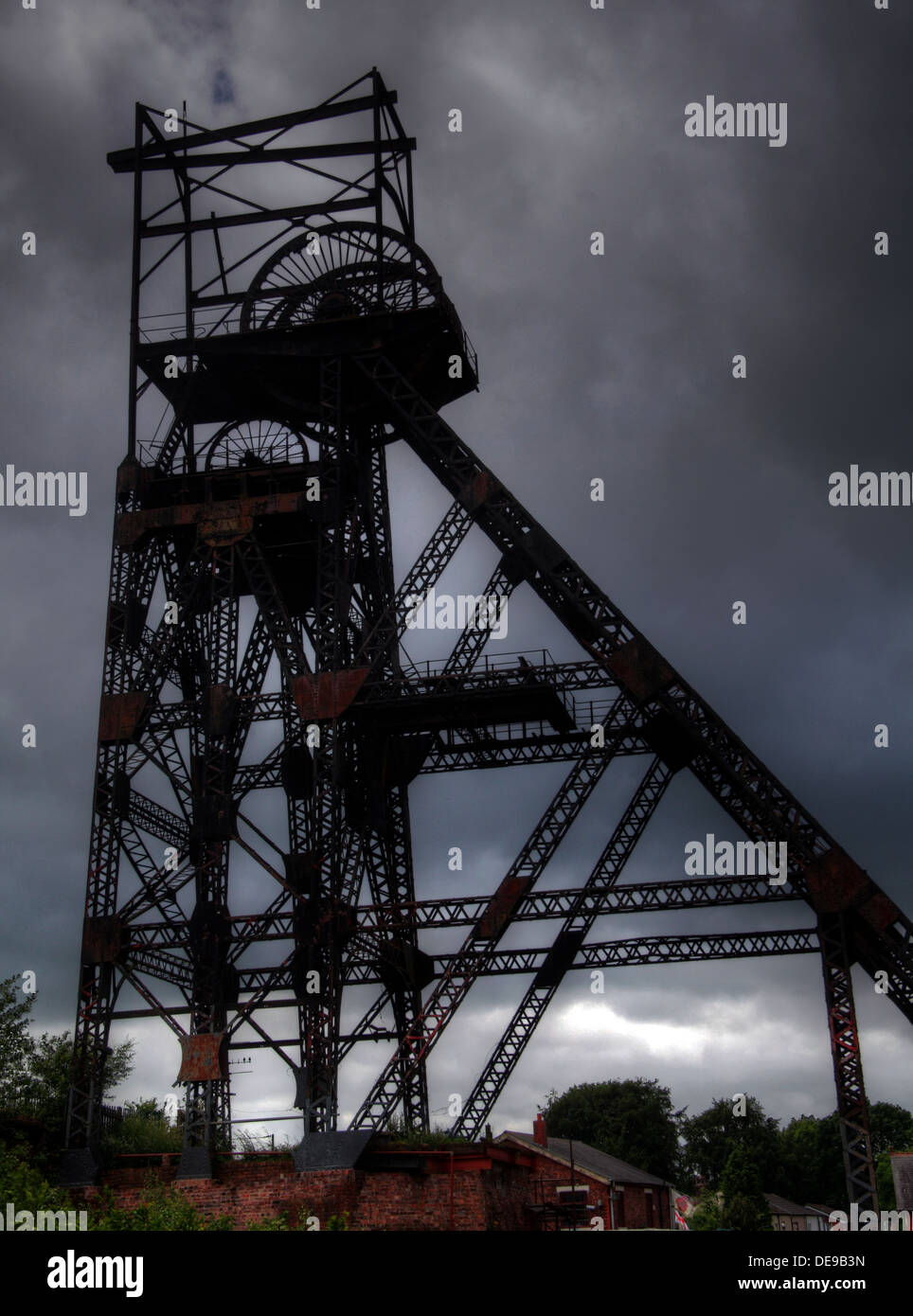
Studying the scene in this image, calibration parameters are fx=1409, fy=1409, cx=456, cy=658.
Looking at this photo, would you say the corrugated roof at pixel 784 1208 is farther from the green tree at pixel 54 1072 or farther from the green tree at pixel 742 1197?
the green tree at pixel 54 1072

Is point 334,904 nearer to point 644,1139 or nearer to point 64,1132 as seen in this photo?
point 64,1132

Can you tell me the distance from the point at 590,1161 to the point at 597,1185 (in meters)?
5.06

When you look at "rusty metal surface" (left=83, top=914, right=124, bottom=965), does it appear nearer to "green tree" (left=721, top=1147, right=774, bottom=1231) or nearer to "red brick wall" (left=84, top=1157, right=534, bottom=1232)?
"red brick wall" (left=84, top=1157, right=534, bottom=1232)

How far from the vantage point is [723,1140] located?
8969cm

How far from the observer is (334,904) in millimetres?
28891

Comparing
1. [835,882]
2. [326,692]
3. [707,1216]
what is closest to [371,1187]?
[326,692]

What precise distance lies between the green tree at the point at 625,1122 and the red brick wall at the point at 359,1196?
5700cm

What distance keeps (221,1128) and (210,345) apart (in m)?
17.9

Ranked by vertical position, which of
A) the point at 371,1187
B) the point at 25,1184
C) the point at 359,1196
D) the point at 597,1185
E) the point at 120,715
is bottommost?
the point at 597,1185

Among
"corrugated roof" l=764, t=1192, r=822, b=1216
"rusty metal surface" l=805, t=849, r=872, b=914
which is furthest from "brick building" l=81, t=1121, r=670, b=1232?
"corrugated roof" l=764, t=1192, r=822, b=1216

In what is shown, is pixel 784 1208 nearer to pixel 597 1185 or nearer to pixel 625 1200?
pixel 625 1200
